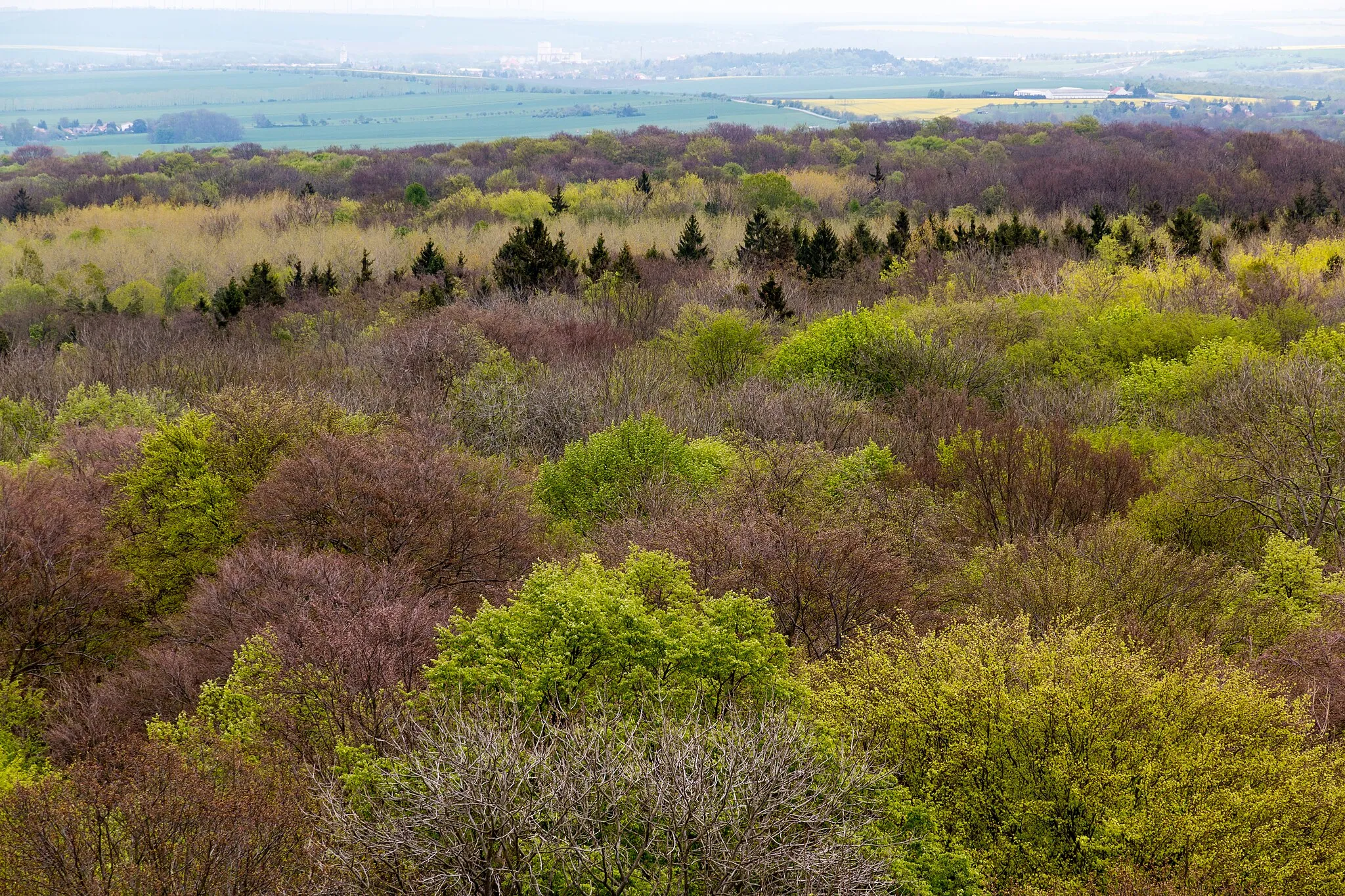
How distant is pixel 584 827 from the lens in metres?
13.0

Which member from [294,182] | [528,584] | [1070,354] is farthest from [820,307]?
[294,182]

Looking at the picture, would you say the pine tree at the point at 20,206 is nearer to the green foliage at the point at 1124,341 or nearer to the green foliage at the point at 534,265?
the green foliage at the point at 534,265

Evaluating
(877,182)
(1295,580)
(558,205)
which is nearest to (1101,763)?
(1295,580)

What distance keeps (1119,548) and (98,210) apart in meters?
98.6

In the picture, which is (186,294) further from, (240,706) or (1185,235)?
(1185,235)

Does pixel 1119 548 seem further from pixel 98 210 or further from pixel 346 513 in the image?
pixel 98 210

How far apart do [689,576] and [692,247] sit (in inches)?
2177

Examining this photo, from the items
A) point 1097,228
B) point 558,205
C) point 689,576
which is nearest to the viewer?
point 689,576

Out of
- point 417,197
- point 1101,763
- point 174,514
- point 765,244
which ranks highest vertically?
point 417,197

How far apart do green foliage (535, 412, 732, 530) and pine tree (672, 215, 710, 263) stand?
41.2 meters

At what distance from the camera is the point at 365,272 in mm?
69688

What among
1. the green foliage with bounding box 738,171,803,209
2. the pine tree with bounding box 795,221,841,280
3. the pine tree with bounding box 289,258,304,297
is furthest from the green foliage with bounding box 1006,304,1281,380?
the green foliage with bounding box 738,171,803,209

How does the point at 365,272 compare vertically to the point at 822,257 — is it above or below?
below

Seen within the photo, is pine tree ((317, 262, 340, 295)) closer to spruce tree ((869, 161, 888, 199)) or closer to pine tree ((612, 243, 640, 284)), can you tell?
pine tree ((612, 243, 640, 284))
